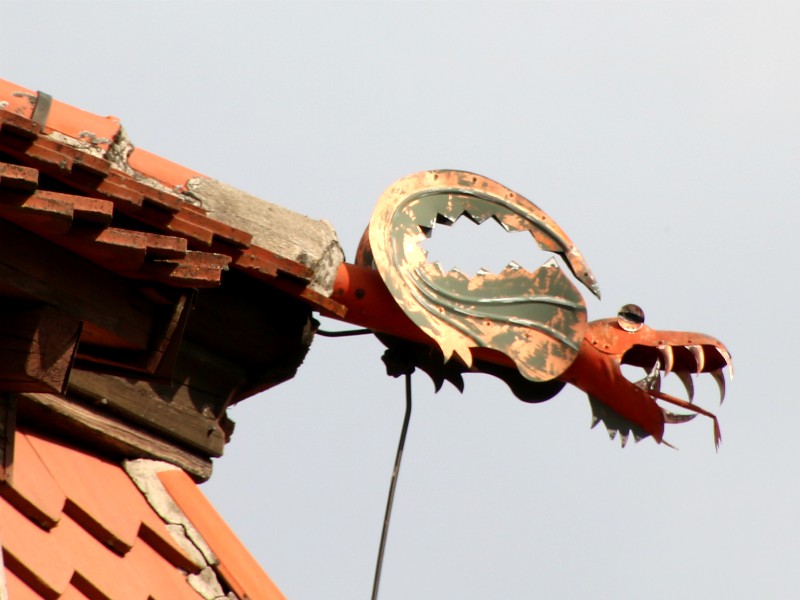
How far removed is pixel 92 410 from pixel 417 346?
1053 mm

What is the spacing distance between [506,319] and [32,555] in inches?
65.7

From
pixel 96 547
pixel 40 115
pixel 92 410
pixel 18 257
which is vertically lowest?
pixel 96 547

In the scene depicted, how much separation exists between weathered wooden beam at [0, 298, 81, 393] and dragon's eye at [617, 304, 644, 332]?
2037 mm

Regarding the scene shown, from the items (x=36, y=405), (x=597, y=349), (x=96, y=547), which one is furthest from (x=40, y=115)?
(x=597, y=349)

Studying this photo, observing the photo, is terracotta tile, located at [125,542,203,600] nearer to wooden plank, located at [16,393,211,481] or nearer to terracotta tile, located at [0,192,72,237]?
wooden plank, located at [16,393,211,481]

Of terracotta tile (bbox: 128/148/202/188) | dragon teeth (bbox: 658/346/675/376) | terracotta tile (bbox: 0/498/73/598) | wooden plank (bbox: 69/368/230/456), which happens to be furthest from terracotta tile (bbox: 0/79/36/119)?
dragon teeth (bbox: 658/346/675/376)

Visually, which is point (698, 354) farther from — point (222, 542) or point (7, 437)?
point (7, 437)

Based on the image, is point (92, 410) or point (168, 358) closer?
point (168, 358)

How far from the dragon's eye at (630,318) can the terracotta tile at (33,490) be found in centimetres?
183

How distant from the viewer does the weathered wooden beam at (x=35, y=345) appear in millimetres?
3389

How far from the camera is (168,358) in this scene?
12.2 feet

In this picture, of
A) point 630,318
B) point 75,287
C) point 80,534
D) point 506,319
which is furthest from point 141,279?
point 630,318

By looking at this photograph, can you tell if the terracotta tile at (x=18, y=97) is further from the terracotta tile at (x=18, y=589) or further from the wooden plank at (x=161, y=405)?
the terracotta tile at (x=18, y=589)

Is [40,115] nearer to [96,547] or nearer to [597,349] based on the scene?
[96,547]
